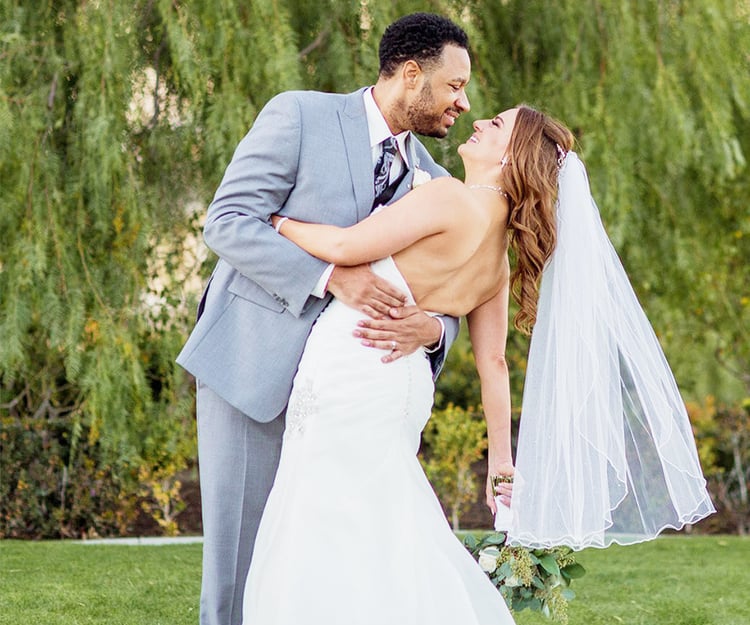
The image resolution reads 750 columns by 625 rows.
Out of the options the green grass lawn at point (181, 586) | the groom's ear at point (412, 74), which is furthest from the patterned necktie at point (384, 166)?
the green grass lawn at point (181, 586)

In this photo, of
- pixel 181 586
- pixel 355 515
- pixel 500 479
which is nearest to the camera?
pixel 355 515

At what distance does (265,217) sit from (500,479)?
37.0 inches

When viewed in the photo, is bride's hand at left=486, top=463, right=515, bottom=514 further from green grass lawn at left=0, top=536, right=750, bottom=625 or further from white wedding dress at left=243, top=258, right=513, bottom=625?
green grass lawn at left=0, top=536, right=750, bottom=625

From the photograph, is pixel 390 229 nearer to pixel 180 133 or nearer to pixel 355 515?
pixel 355 515

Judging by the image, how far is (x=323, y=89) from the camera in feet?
18.2

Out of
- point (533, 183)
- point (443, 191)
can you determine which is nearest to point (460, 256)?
point (443, 191)

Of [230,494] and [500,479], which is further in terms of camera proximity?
[500,479]

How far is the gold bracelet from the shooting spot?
10.1 ft

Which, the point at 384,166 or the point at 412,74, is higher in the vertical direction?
the point at 412,74

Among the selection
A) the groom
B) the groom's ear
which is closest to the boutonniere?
the groom

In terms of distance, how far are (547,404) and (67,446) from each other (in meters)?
4.31

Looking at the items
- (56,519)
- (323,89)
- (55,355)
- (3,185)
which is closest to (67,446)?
(56,519)

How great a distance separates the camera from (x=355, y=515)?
2.60 metres

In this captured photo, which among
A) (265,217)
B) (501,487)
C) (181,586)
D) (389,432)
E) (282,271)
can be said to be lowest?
(181,586)
